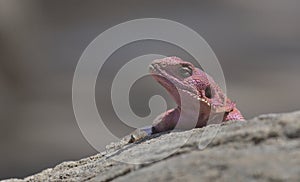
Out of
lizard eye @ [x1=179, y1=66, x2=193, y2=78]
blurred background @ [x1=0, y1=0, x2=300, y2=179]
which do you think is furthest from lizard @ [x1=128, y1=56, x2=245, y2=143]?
blurred background @ [x1=0, y1=0, x2=300, y2=179]

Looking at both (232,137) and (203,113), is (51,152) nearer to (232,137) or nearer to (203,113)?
(203,113)

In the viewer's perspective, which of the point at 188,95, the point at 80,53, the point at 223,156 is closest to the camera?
the point at 223,156

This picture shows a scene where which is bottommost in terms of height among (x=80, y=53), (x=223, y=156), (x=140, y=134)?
(x=223, y=156)

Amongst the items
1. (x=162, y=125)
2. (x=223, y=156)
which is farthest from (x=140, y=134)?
(x=223, y=156)

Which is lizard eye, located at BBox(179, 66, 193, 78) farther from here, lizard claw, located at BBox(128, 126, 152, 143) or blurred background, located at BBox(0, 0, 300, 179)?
blurred background, located at BBox(0, 0, 300, 179)

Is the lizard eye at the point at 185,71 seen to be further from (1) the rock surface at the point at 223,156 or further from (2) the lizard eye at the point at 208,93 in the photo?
(1) the rock surface at the point at 223,156

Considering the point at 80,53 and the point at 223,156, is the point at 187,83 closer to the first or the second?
the point at 223,156
